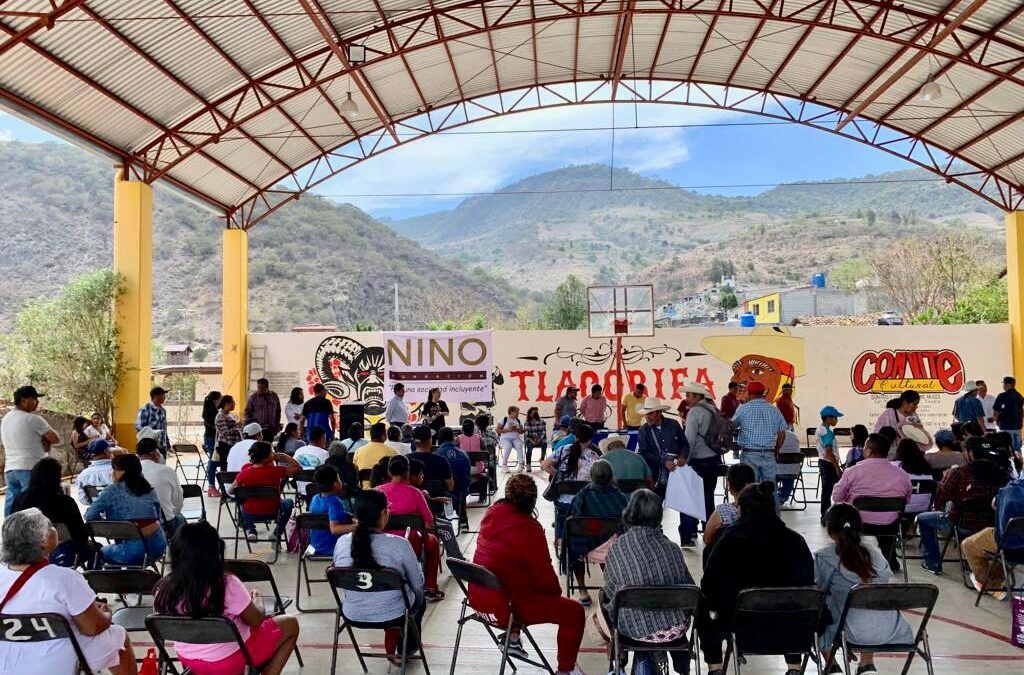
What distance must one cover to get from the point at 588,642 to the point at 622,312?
41.0 feet

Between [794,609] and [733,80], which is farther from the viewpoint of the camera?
[733,80]

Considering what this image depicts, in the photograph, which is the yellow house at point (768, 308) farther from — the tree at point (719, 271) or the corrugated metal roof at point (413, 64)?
the corrugated metal roof at point (413, 64)

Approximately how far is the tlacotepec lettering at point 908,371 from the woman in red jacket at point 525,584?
1606 cm

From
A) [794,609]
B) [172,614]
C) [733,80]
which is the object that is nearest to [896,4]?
[733,80]

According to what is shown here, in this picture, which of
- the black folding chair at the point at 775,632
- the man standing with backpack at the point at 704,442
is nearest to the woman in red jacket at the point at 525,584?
the black folding chair at the point at 775,632

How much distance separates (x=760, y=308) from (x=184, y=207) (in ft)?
129

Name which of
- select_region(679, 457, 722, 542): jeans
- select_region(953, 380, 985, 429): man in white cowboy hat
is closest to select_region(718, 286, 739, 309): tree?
select_region(953, 380, 985, 429): man in white cowboy hat

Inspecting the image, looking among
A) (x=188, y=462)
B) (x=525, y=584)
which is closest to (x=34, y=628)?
(x=525, y=584)

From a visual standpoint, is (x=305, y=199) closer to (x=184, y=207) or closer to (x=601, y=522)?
(x=184, y=207)

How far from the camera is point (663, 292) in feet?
223

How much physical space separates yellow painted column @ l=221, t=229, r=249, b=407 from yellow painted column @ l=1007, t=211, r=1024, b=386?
55.3 feet

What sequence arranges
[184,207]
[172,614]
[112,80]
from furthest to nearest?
[184,207]
[112,80]
[172,614]

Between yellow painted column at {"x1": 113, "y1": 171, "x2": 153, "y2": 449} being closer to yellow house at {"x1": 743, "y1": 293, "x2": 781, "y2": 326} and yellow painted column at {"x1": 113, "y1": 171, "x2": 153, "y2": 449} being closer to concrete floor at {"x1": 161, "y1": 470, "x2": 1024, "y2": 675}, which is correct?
concrete floor at {"x1": 161, "y1": 470, "x2": 1024, "y2": 675}

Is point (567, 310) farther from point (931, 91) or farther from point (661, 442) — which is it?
point (661, 442)
